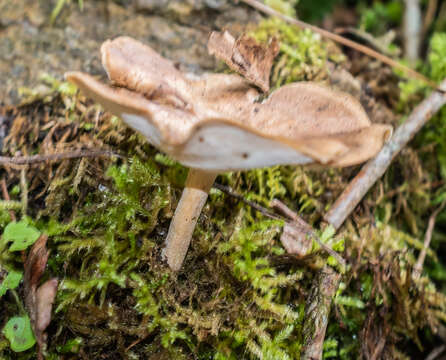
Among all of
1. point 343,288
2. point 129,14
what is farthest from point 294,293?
point 129,14

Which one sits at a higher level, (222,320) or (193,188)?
(193,188)

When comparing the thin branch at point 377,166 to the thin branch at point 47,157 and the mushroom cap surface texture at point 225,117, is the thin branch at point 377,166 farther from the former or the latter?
the thin branch at point 47,157

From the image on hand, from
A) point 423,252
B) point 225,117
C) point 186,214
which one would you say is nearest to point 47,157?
point 186,214

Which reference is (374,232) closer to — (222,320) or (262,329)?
(262,329)

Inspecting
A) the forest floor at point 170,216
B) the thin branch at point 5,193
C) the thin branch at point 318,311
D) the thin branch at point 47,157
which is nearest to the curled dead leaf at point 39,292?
the forest floor at point 170,216

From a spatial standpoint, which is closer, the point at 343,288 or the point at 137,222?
the point at 137,222

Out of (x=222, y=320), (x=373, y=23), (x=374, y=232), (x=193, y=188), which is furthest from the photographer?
(x=373, y=23)

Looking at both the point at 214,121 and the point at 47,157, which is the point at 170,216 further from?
the point at 214,121
